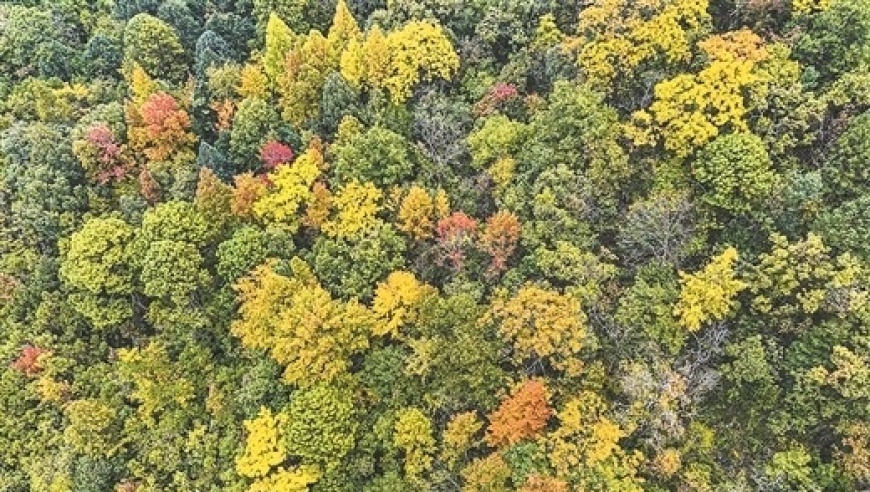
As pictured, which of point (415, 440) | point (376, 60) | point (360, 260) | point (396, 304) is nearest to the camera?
point (415, 440)

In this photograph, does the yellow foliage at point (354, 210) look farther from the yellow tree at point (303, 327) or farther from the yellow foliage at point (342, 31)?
the yellow foliage at point (342, 31)

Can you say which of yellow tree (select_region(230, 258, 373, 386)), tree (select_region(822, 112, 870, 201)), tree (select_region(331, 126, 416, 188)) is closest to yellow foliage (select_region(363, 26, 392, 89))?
tree (select_region(331, 126, 416, 188))

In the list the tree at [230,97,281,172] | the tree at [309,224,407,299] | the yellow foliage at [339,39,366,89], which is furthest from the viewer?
the tree at [230,97,281,172]

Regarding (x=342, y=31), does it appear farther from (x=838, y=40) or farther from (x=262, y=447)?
(x=838, y=40)

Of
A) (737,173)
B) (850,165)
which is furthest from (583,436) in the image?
(850,165)

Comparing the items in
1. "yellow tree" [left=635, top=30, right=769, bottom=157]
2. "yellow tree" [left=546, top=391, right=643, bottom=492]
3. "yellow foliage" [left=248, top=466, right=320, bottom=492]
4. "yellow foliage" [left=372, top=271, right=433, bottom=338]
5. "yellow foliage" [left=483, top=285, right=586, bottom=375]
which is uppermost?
"yellow tree" [left=635, top=30, right=769, bottom=157]

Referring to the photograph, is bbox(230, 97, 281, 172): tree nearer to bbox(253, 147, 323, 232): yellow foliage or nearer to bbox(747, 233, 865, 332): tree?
bbox(253, 147, 323, 232): yellow foliage

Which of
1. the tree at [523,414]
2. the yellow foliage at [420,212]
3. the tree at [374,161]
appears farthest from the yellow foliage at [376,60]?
the tree at [523,414]

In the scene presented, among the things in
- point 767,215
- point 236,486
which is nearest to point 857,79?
point 767,215
